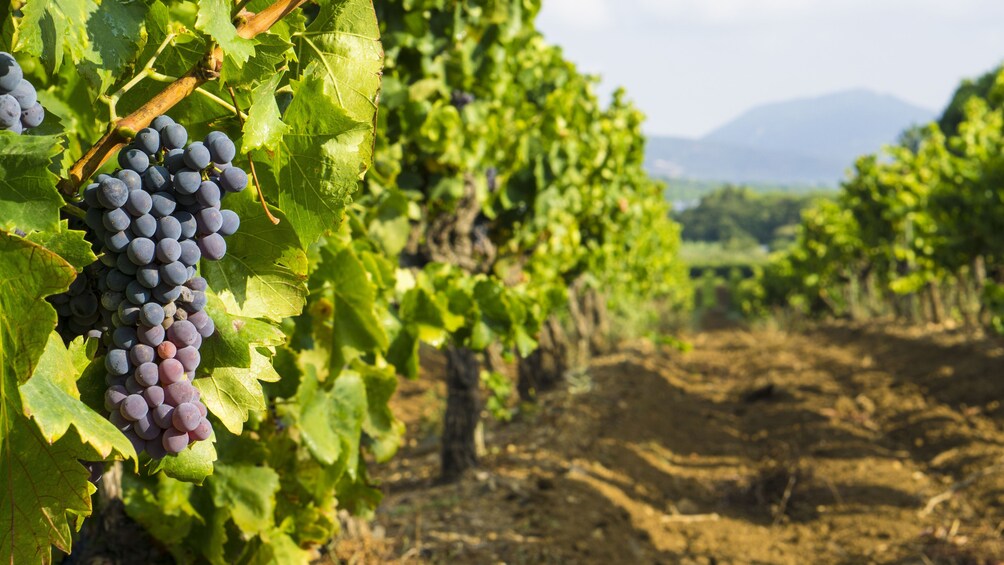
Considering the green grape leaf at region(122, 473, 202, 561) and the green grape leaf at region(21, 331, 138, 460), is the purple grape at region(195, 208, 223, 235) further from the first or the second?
the green grape leaf at region(122, 473, 202, 561)

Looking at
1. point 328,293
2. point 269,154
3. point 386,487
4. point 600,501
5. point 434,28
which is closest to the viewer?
point 269,154

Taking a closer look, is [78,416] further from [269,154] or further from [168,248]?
[269,154]

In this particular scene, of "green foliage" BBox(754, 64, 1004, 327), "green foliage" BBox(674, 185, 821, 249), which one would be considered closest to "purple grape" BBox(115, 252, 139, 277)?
"green foliage" BBox(754, 64, 1004, 327)

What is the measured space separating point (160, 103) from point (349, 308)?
1.48 meters

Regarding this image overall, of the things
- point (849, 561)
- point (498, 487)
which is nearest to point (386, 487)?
point (498, 487)

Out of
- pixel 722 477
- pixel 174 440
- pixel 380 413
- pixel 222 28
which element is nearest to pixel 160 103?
pixel 222 28

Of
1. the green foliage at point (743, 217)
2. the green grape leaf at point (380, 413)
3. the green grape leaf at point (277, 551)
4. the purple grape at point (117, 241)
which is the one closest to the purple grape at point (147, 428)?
the purple grape at point (117, 241)

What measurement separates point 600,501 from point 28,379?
5576 millimetres

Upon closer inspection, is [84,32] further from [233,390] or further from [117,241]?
[233,390]

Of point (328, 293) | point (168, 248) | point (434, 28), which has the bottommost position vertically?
point (328, 293)

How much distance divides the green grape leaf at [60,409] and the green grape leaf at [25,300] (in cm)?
3

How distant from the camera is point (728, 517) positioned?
686 centimetres

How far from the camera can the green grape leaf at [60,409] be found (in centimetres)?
94

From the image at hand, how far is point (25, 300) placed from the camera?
0.96 metres
